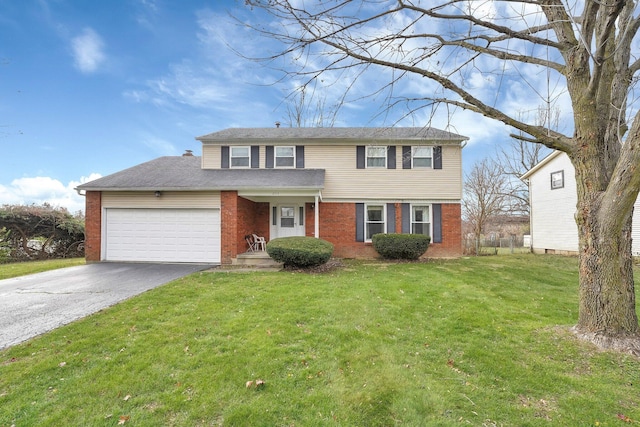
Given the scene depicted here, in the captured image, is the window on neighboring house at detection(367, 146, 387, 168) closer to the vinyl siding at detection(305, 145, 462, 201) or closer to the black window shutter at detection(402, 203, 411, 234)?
the vinyl siding at detection(305, 145, 462, 201)

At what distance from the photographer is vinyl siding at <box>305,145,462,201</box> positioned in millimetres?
12500

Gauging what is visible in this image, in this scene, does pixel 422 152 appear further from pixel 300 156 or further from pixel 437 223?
pixel 300 156

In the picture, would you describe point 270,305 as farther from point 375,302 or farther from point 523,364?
point 523,364

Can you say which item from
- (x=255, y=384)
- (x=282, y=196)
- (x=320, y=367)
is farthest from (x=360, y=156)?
(x=255, y=384)

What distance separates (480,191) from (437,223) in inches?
347

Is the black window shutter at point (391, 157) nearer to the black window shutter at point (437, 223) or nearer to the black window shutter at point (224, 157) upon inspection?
the black window shutter at point (437, 223)

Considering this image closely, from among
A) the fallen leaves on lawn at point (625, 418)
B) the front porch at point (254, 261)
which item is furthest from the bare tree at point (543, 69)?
the front porch at point (254, 261)

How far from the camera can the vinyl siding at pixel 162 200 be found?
36.0 feet

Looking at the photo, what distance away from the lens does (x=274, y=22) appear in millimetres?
3707

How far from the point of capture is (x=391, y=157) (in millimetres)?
12648

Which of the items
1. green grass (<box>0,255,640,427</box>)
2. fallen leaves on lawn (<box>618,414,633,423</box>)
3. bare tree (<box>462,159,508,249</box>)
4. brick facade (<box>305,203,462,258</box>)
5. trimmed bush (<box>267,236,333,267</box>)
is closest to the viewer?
fallen leaves on lawn (<box>618,414,633,423</box>)

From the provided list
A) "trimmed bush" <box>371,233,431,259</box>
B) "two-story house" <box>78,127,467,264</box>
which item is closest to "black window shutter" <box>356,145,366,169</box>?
"two-story house" <box>78,127,467,264</box>

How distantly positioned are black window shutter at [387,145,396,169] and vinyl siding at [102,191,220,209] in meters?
7.27

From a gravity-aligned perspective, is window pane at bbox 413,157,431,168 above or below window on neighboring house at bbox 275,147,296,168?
below
